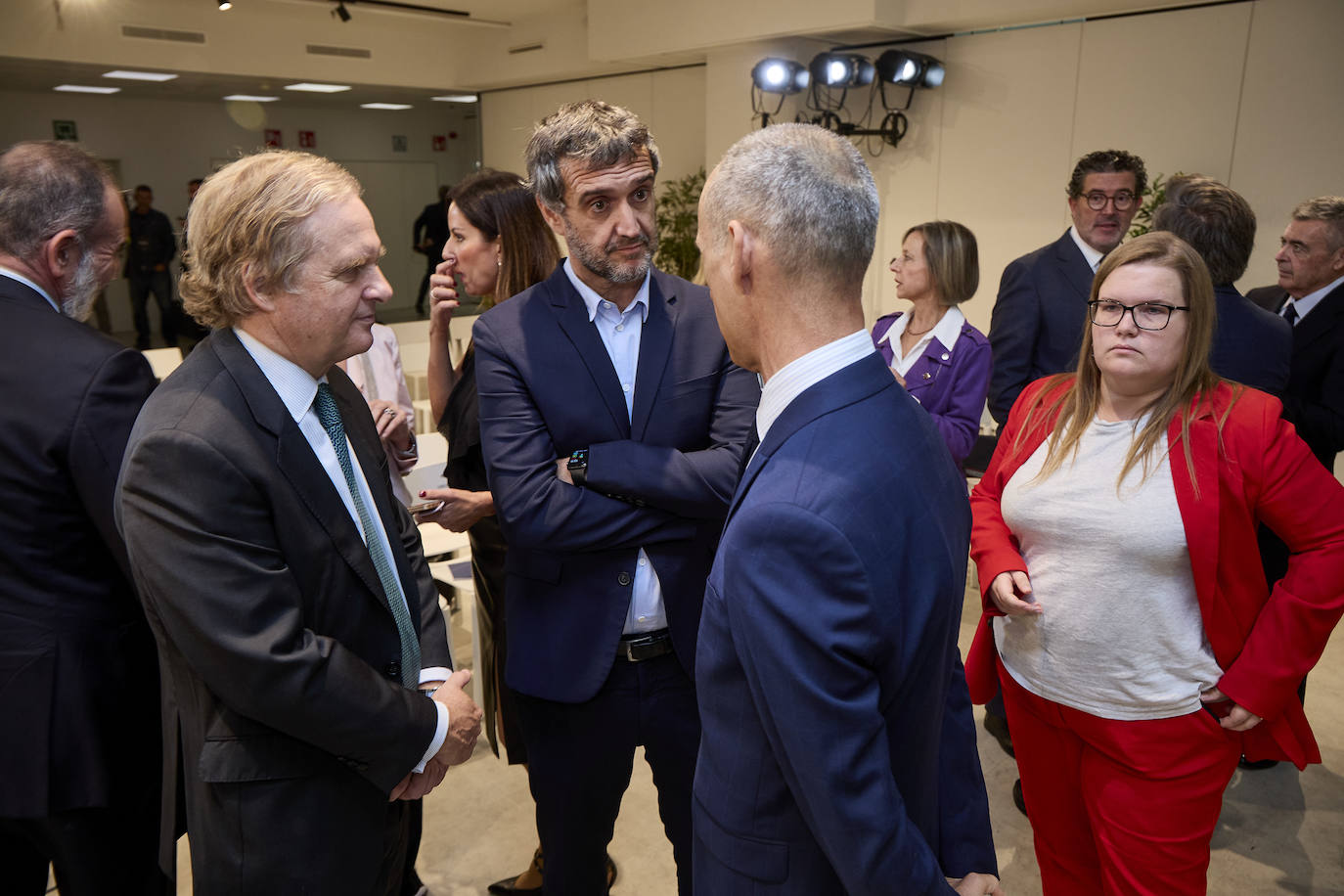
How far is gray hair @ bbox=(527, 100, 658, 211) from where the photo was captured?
1.86 m

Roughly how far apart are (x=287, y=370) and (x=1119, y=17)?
642 centimetres

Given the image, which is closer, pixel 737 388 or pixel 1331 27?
pixel 737 388

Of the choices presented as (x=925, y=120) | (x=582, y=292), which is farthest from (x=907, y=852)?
(x=925, y=120)

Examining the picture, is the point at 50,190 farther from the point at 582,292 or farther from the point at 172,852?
the point at 172,852

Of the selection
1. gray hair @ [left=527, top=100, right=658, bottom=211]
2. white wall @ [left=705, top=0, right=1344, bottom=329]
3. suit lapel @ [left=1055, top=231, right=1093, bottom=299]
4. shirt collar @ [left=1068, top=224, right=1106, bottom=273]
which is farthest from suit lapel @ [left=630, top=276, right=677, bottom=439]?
white wall @ [left=705, top=0, right=1344, bottom=329]

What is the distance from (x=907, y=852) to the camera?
1059 millimetres

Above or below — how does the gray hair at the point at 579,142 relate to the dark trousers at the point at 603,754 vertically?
above

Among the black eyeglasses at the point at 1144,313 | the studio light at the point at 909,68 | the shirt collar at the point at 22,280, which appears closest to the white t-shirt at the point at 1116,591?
Result: the black eyeglasses at the point at 1144,313

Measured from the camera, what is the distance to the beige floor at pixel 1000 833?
2.59 m

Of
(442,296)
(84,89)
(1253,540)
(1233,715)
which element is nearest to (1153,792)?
(1233,715)

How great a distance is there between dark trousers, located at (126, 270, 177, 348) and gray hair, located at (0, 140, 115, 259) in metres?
8.94

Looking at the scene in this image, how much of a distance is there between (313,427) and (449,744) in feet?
1.86

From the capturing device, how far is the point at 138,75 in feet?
28.9

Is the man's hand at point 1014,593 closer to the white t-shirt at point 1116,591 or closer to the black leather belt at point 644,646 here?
the white t-shirt at point 1116,591
